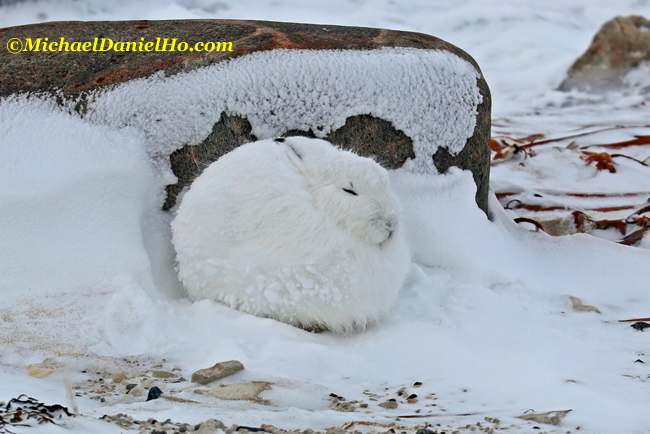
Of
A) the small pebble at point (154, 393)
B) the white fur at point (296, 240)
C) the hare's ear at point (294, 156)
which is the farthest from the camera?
the hare's ear at point (294, 156)

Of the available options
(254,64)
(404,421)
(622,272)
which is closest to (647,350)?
(622,272)

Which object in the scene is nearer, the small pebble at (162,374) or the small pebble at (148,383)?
the small pebble at (148,383)

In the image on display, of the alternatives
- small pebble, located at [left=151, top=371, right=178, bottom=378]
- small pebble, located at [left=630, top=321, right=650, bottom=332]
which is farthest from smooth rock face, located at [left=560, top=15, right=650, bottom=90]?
small pebble, located at [left=151, top=371, right=178, bottom=378]

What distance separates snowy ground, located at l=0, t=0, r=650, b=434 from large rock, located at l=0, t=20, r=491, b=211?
0.54ft

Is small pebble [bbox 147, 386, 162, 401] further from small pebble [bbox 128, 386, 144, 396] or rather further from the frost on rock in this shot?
the frost on rock

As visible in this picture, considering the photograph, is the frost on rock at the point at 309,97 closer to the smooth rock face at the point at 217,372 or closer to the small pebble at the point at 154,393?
the smooth rock face at the point at 217,372

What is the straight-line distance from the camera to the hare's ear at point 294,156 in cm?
313

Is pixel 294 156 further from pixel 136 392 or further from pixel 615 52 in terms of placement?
pixel 615 52

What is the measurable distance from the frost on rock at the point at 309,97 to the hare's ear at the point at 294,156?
0.56 metres

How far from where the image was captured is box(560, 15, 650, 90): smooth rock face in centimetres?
940

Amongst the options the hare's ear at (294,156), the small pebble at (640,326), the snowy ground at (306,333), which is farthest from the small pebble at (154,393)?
the small pebble at (640,326)

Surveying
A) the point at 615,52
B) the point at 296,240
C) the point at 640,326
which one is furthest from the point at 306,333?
the point at 615,52

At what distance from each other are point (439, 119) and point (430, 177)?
37 cm

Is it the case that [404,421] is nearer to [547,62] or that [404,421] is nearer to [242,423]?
[242,423]
